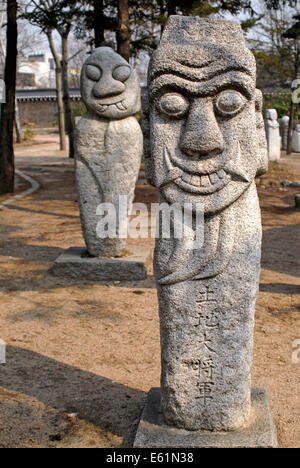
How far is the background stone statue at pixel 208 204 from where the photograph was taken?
9.50ft

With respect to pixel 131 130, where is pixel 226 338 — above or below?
below

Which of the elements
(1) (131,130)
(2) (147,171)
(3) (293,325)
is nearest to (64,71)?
(1) (131,130)

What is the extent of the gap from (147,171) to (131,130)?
11.9 ft

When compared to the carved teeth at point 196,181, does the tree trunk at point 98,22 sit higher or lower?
higher

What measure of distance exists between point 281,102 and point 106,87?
78.2 feet

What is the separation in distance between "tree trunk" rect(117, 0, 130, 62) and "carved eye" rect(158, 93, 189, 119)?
8324mm

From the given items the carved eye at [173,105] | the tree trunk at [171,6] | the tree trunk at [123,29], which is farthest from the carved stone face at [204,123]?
the tree trunk at [171,6]

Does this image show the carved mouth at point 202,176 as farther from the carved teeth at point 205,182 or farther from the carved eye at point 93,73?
the carved eye at point 93,73

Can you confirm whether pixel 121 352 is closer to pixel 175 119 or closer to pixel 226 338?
pixel 226 338

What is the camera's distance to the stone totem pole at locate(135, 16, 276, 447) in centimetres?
290

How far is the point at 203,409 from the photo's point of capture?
3148 millimetres

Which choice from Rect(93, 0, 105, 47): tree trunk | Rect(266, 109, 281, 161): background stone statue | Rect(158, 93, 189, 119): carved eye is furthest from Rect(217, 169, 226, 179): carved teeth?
Rect(266, 109, 281, 161): background stone statue

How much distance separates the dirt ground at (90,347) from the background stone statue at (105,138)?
1.00 m

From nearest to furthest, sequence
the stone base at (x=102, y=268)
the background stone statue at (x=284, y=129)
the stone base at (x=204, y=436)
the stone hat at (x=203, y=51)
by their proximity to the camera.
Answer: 1. the stone hat at (x=203, y=51)
2. the stone base at (x=204, y=436)
3. the stone base at (x=102, y=268)
4. the background stone statue at (x=284, y=129)
